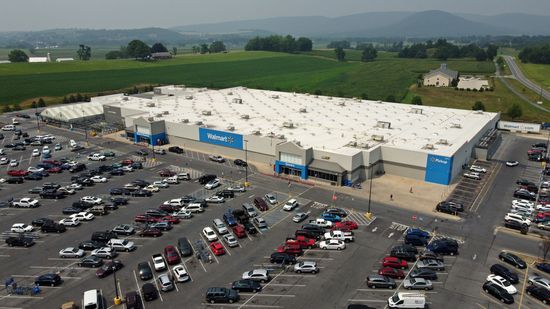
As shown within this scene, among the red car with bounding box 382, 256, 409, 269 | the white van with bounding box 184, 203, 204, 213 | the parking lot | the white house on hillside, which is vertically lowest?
the parking lot

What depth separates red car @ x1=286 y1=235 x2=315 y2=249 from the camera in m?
50.4

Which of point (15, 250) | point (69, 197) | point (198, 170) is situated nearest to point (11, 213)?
point (69, 197)

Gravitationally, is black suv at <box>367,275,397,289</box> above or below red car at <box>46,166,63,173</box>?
below

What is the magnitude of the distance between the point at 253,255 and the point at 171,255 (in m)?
10.1

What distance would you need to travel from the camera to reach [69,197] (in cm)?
6725

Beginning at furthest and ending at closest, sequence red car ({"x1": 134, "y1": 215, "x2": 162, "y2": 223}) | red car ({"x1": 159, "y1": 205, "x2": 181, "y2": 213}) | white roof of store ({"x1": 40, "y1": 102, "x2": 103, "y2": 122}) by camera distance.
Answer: white roof of store ({"x1": 40, "y1": 102, "x2": 103, "y2": 122}) → red car ({"x1": 159, "y1": 205, "x2": 181, "y2": 213}) → red car ({"x1": 134, "y1": 215, "x2": 162, "y2": 223})

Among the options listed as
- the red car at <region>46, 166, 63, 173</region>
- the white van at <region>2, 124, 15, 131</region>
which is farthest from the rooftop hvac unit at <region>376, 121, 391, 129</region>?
the white van at <region>2, 124, 15, 131</region>

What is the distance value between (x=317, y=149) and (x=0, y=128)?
314ft

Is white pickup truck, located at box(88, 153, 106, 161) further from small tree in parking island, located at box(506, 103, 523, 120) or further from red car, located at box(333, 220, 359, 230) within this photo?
small tree in parking island, located at box(506, 103, 523, 120)

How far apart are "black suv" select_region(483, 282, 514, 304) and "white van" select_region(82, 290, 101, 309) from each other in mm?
40445

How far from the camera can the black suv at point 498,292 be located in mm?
39906

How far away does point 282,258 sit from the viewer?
153 ft

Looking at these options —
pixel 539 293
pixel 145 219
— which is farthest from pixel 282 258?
pixel 539 293

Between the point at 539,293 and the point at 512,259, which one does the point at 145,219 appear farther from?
the point at 539,293
